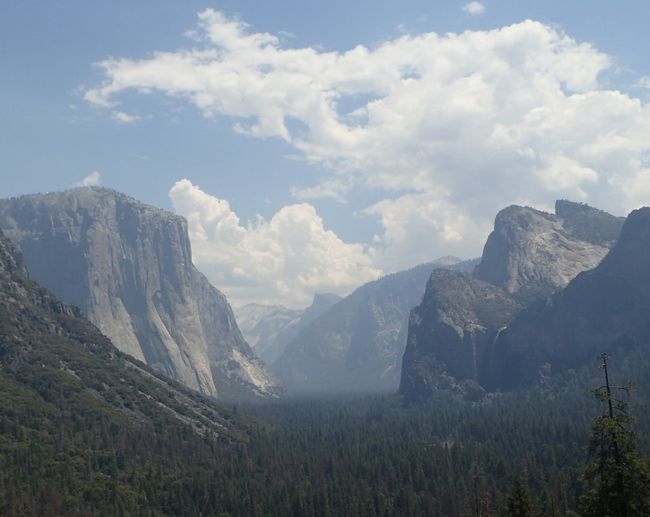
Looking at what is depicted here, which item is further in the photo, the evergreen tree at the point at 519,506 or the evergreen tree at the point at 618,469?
the evergreen tree at the point at 519,506

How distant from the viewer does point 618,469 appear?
45.3m

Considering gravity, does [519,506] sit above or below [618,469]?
below

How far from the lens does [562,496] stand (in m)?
143

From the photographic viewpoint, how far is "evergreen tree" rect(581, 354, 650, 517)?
44.9 metres

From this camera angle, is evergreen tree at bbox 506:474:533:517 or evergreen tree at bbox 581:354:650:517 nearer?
evergreen tree at bbox 581:354:650:517

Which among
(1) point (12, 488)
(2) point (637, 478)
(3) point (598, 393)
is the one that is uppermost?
(3) point (598, 393)

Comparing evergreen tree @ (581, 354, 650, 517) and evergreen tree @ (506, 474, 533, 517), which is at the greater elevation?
evergreen tree @ (581, 354, 650, 517)

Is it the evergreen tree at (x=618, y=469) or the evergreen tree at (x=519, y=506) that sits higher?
the evergreen tree at (x=618, y=469)

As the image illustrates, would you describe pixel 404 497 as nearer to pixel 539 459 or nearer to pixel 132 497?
pixel 539 459

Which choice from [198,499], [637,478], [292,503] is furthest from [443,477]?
[637,478]

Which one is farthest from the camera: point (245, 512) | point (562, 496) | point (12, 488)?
point (245, 512)

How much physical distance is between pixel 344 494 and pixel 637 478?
13472cm

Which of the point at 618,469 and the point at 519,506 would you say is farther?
the point at 519,506

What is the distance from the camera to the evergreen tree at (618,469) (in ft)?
147
